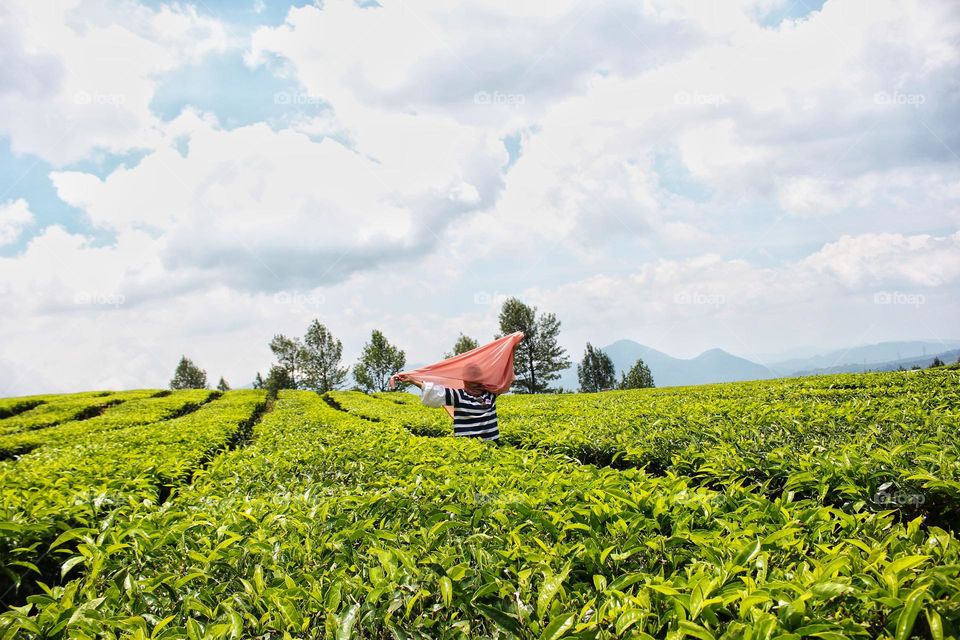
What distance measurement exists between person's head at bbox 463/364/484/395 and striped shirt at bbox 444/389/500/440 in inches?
4.1

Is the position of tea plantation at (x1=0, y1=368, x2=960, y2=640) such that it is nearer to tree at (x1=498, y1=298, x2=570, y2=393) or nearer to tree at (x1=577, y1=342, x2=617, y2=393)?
tree at (x1=498, y1=298, x2=570, y2=393)

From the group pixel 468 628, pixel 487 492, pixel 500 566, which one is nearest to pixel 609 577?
pixel 500 566

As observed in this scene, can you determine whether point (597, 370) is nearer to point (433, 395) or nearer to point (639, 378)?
point (639, 378)

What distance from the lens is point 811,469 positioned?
3541mm

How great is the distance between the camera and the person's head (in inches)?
281

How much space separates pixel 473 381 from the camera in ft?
23.4

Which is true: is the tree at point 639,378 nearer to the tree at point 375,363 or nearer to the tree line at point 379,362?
the tree line at point 379,362

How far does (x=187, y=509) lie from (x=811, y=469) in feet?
14.2

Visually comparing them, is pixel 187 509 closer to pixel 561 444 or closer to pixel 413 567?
pixel 413 567

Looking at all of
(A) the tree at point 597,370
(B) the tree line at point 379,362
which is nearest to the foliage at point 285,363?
(B) the tree line at point 379,362

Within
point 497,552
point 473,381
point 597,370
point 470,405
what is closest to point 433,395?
point 470,405

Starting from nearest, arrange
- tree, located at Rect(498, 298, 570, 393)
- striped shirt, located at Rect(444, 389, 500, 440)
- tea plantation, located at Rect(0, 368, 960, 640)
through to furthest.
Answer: tea plantation, located at Rect(0, 368, 960, 640)
striped shirt, located at Rect(444, 389, 500, 440)
tree, located at Rect(498, 298, 570, 393)

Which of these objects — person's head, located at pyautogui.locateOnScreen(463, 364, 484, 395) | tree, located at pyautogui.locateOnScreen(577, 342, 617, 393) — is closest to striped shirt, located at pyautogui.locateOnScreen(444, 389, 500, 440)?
person's head, located at pyautogui.locateOnScreen(463, 364, 484, 395)

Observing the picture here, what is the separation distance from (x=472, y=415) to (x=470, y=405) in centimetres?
15
